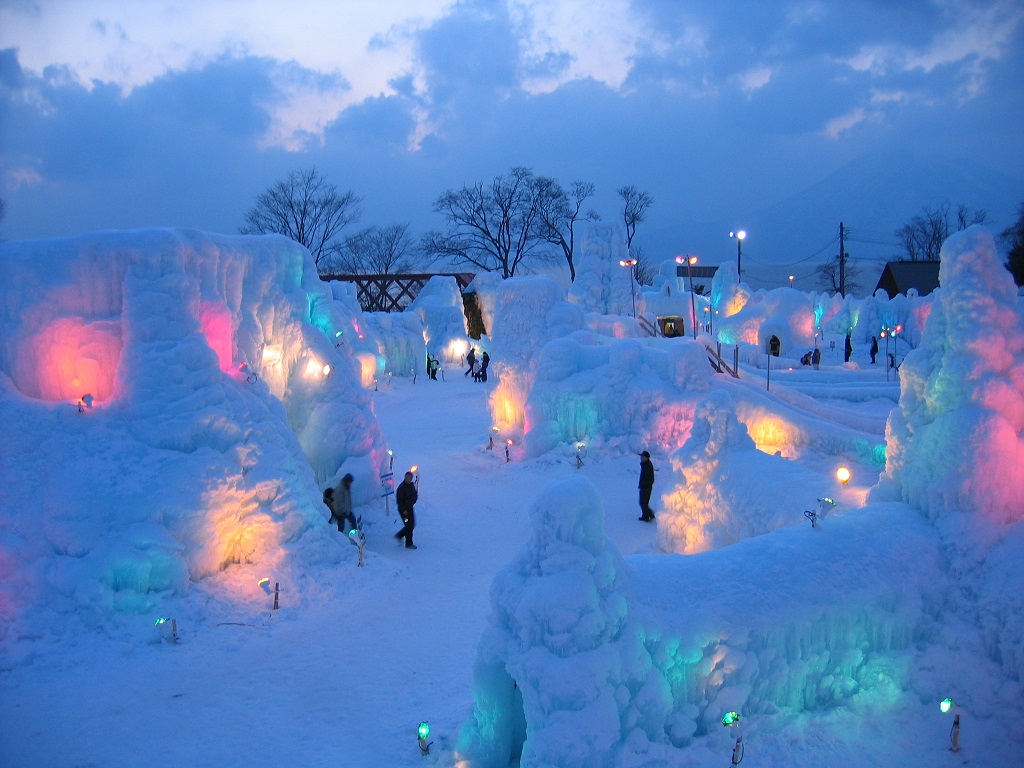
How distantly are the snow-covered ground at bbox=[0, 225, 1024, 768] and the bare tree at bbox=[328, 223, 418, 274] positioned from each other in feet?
132

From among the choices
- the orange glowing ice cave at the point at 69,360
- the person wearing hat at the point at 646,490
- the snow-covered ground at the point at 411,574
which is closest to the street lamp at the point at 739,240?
the snow-covered ground at the point at 411,574

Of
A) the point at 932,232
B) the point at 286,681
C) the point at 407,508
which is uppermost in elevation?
the point at 932,232

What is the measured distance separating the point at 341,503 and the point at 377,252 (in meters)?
43.5

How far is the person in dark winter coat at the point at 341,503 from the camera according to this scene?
11.2m

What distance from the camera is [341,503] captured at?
11.3 metres

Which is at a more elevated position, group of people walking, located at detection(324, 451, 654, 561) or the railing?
the railing

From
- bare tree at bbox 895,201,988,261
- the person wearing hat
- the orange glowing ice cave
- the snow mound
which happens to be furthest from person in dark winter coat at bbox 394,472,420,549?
bare tree at bbox 895,201,988,261

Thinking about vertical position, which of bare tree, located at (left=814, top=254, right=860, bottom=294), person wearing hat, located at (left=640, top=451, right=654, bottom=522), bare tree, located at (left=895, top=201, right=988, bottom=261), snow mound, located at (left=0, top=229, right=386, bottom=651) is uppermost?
bare tree, located at (left=895, top=201, right=988, bottom=261)

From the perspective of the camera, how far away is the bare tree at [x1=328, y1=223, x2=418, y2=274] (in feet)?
171

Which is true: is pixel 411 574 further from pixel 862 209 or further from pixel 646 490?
pixel 862 209

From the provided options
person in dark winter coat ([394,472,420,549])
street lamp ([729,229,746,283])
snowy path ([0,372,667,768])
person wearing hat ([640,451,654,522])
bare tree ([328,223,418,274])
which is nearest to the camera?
snowy path ([0,372,667,768])

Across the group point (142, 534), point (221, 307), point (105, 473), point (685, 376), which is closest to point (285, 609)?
point (142, 534)

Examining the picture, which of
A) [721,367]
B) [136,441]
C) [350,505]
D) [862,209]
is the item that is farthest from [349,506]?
[862,209]

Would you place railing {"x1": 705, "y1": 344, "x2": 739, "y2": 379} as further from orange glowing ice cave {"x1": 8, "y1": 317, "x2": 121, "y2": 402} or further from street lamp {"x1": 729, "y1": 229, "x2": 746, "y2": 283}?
orange glowing ice cave {"x1": 8, "y1": 317, "x2": 121, "y2": 402}
